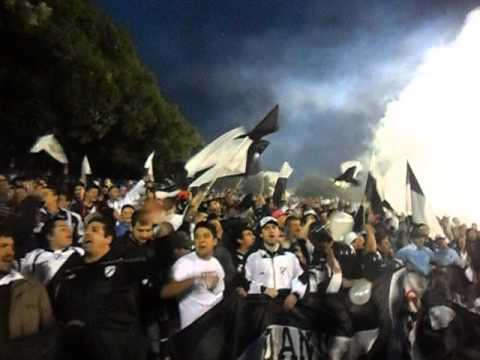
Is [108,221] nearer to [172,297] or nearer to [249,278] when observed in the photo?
[172,297]

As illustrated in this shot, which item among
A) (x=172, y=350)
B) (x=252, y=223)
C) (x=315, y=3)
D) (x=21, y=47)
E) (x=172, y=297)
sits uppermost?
(x=315, y=3)

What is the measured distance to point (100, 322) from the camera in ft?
14.3

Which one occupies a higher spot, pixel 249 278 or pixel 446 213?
pixel 446 213

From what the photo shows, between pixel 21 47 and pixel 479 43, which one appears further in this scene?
pixel 479 43

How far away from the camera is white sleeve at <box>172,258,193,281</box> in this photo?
14.8 feet

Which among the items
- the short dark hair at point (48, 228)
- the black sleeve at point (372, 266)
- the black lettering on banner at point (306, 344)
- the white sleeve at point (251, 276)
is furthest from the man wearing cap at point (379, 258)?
the short dark hair at point (48, 228)

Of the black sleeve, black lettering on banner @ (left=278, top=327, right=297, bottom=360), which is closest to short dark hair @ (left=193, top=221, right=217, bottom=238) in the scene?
black lettering on banner @ (left=278, top=327, right=297, bottom=360)

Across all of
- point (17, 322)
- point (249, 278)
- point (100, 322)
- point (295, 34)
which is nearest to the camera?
point (17, 322)

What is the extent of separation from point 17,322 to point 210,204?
157 cm

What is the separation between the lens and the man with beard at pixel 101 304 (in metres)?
4.29

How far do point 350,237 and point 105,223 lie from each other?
177 cm

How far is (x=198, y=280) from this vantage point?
4539 mm

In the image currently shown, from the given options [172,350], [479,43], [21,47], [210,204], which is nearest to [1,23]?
[21,47]

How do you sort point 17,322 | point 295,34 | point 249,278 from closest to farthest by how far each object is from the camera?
1. point 17,322
2. point 249,278
3. point 295,34
